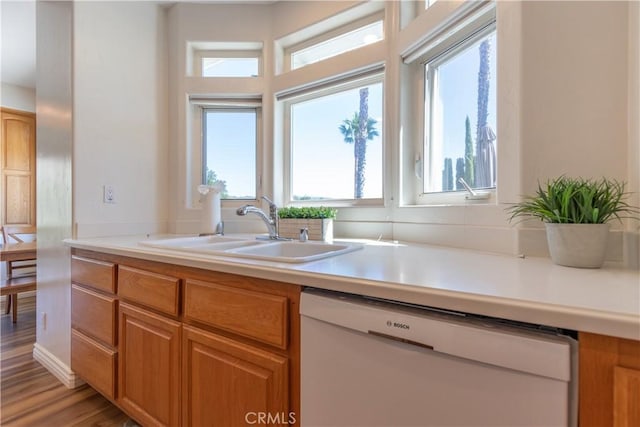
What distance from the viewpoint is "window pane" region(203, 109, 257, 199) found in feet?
7.17

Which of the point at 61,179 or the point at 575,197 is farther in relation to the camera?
the point at 61,179

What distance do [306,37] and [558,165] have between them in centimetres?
167

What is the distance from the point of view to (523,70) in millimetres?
1006

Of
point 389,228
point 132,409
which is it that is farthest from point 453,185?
point 132,409

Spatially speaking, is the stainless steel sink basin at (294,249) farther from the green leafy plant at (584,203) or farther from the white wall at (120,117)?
the white wall at (120,117)

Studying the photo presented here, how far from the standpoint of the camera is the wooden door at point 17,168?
3451mm

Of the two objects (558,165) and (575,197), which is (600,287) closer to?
(575,197)

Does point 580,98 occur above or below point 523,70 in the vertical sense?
below

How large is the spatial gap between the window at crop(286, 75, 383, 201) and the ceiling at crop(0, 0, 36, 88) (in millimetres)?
2140

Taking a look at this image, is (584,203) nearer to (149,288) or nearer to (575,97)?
(575,97)

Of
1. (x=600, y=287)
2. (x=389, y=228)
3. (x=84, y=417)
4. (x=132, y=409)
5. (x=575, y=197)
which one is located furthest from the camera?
(x=389, y=228)

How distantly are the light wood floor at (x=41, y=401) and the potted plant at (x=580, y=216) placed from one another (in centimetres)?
199

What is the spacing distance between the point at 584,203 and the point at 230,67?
2.18 meters

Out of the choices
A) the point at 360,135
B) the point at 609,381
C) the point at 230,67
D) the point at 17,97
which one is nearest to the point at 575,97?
the point at 609,381
